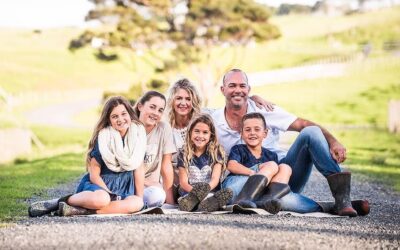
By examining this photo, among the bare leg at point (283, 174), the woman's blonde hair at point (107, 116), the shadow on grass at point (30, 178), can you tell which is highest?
the woman's blonde hair at point (107, 116)

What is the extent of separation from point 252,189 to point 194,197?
22.3 inches

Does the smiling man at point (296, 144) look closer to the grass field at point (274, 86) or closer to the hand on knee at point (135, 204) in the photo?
the hand on knee at point (135, 204)

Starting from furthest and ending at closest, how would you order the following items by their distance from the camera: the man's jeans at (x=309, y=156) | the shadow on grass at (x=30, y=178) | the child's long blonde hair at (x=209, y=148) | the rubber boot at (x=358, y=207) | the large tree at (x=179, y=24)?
the large tree at (x=179, y=24) < the shadow on grass at (x=30, y=178) < the child's long blonde hair at (x=209, y=148) < the rubber boot at (x=358, y=207) < the man's jeans at (x=309, y=156)

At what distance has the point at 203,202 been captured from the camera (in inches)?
325

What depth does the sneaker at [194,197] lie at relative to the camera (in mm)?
8125

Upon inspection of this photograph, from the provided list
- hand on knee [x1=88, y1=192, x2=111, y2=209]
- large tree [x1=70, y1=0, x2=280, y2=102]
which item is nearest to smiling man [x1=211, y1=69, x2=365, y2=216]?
hand on knee [x1=88, y1=192, x2=111, y2=209]

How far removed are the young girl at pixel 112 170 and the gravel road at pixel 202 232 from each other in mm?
272

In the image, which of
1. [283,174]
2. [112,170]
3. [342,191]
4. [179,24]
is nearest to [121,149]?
[112,170]

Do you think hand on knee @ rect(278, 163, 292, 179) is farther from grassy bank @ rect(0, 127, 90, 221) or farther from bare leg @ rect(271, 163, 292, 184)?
grassy bank @ rect(0, 127, 90, 221)

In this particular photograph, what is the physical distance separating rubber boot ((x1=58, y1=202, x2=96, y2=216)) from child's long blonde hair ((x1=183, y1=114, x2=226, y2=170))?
1140 mm

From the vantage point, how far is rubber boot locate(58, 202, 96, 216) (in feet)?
26.6

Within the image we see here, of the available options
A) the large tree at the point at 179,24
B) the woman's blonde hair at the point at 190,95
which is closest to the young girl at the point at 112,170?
the woman's blonde hair at the point at 190,95

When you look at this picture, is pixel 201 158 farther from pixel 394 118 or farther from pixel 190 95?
pixel 394 118

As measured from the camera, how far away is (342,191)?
8.42 m
